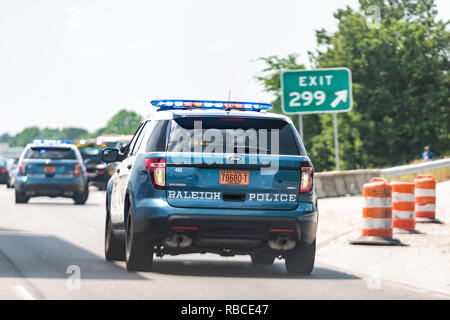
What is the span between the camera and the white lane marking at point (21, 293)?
9672 mm

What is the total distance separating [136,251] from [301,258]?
1.85 meters

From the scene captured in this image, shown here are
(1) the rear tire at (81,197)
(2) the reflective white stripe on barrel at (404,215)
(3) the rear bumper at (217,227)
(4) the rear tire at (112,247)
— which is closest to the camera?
(3) the rear bumper at (217,227)

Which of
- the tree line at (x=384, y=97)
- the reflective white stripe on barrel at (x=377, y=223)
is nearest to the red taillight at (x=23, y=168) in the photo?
the reflective white stripe on barrel at (x=377, y=223)

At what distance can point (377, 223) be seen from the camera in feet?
53.3

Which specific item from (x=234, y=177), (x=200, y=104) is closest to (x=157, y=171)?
(x=234, y=177)

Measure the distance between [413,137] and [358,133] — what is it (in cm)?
355

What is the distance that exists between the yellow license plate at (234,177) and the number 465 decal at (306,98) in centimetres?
2433

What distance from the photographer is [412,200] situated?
60.4ft

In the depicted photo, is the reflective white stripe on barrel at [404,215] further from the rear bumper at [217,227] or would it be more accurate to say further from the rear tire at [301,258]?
the rear bumper at [217,227]

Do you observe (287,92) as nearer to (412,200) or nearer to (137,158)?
(412,200)

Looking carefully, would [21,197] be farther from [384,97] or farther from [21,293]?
[384,97]
